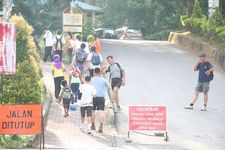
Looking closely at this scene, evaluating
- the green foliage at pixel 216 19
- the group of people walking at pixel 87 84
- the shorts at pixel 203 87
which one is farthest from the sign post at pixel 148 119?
the green foliage at pixel 216 19

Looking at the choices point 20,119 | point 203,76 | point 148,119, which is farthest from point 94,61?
point 20,119

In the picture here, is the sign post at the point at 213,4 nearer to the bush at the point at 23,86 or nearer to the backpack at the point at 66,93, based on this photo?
the backpack at the point at 66,93

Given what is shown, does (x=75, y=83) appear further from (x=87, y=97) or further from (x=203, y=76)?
(x=203, y=76)

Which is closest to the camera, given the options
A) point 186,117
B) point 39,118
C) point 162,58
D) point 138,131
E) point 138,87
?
point 39,118

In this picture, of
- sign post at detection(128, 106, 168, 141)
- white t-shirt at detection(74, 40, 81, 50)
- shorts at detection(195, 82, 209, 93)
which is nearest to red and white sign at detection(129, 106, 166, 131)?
sign post at detection(128, 106, 168, 141)

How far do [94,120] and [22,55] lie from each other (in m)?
2.74

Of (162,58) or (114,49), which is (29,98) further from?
Result: (114,49)

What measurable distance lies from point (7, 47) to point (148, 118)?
15.5 ft

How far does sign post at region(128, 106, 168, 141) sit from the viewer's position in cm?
1507

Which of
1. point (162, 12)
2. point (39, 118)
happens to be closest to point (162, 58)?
point (39, 118)

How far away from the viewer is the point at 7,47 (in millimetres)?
11656

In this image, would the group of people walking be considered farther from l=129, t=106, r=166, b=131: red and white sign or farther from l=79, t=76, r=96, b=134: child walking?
l=129, t=106, r=166, b=131: red and white sign

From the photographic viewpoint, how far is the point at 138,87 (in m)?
23.3

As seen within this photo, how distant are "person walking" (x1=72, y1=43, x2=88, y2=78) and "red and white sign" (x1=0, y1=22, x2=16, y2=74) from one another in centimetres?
1053
